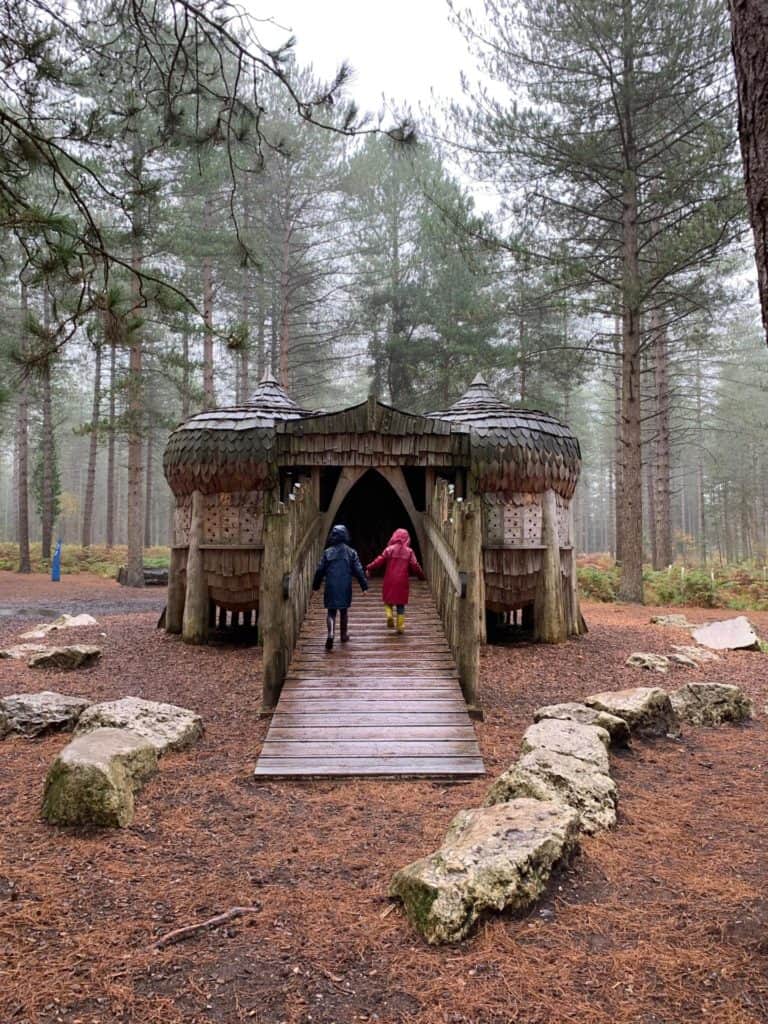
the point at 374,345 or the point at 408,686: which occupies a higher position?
the point at 374,345

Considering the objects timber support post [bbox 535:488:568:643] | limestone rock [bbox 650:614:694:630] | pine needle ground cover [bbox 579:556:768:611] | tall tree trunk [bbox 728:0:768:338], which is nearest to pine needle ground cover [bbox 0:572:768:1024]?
tall tree trunk [bbox 728:0:768:338]

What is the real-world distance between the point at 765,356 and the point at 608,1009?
1645 inches

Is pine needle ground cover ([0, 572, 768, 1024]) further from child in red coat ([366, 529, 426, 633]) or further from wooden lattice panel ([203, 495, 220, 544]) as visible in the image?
wooden lattice panel ([203, 495, 220, 544])

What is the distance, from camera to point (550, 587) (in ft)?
33.2

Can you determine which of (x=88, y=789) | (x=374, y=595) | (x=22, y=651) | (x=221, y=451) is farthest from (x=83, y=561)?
(x=88, y=789)

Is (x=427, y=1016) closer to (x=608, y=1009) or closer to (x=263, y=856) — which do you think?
(x=608, y=1009)

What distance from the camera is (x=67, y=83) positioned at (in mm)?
4605

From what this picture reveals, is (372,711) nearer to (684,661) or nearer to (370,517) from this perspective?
(684,661)

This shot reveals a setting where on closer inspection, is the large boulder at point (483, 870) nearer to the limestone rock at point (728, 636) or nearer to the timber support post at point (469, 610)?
the timber support post at point (469, 610)

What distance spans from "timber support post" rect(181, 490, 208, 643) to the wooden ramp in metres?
2.65

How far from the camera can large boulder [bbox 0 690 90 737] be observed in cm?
556

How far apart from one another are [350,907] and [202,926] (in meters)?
0.67

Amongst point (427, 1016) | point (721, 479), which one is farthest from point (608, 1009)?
point (721, 479)

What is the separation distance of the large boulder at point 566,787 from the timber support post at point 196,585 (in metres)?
6.84
